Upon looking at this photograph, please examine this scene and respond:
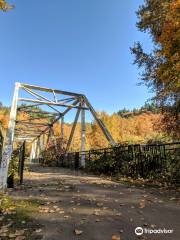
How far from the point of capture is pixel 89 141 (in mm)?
53375

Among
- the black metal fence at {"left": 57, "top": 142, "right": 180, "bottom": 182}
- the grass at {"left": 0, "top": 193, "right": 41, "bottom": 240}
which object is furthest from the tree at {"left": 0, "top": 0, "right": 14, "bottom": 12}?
the black metal fence at {"left": 57, "top": 142, "right": 180, "bottom": 182}

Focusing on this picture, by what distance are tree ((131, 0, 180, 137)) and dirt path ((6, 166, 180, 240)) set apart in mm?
5260

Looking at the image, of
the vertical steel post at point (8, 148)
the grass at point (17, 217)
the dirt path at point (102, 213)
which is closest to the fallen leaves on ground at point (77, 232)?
the dirt path at point (102, 213)

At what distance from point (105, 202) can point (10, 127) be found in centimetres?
613

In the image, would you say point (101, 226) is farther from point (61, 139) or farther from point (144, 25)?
point (61, 139)

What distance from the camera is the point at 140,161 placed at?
9.52 metres

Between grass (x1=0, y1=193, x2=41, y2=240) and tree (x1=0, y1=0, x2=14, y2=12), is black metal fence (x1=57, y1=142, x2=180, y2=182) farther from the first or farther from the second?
tree (x1=0, y1=0, x2=14, y2=12)

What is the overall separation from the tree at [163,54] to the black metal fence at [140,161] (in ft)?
9.58

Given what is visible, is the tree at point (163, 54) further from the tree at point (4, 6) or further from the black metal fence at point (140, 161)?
the tree at point (4, 6)

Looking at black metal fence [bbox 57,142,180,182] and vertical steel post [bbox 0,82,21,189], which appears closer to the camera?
black metal fence [bbox 57,142,180,182]

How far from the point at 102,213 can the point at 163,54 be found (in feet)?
24.4

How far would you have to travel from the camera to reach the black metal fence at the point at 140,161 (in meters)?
8.09

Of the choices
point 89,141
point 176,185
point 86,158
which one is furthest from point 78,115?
point 89,141

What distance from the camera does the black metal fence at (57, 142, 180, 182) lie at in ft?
26.6
